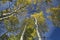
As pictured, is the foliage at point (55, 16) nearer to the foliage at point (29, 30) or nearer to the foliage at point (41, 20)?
the foliage at point (41, 20)

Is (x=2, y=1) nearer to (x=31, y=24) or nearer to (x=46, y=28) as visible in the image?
(x=31, y=24)

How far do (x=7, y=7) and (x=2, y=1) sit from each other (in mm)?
134

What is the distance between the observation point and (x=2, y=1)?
3.35m

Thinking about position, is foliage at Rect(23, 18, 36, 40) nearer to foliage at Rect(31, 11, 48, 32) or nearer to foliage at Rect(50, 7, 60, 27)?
foliage at Rect(31, 11, 48, 32)

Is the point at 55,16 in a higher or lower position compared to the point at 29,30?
higher

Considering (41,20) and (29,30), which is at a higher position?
(41,20)

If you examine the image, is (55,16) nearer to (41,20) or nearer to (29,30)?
(41,20)

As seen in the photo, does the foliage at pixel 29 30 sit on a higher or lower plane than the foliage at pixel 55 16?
Answer: lower

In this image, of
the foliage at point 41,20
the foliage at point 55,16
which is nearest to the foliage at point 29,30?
the foliage at point 41,20

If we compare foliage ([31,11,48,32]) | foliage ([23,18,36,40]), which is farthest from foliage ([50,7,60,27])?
foliage ([23,18,36,40])

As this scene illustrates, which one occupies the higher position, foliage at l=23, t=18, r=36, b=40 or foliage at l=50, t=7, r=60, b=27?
foliage at l=50, t=7, r=60, b=27

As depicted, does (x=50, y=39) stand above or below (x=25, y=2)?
below

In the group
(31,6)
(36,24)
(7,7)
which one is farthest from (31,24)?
(7,7)

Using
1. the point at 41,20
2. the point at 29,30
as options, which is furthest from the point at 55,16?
the point at 29,30
